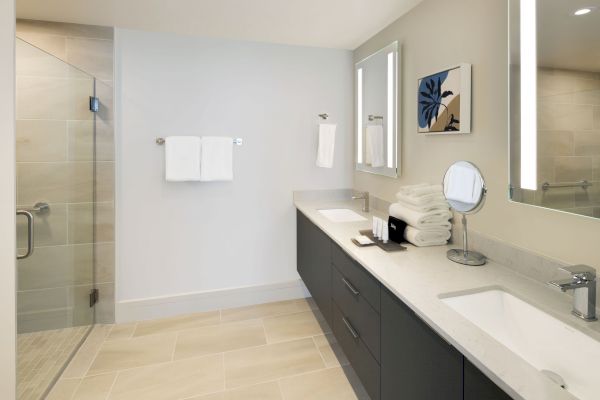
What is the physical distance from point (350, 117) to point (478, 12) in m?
1.48

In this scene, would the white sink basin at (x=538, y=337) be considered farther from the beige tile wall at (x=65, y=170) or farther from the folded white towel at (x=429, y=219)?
the beige tile wall at (x=65, y=170)

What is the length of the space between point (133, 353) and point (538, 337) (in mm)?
2269

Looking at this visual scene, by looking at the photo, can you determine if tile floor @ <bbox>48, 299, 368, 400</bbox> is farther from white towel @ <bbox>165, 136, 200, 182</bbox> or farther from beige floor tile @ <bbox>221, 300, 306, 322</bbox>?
white towel @ <bbox>165, 136, 200, 182</bbox>

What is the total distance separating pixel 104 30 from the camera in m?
2.37

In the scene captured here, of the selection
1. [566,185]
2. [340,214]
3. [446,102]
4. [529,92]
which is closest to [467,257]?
[566,185]

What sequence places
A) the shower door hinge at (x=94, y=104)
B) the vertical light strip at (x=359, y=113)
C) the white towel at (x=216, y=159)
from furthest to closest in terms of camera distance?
the vertical light strip at (x=359, y=113)
the white towel at (x=216, y=159)
the shower door hinge at (x=94, y=104)

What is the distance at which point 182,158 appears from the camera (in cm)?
Result: 252

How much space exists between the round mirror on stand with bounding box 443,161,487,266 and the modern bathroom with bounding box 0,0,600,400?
0.04ft

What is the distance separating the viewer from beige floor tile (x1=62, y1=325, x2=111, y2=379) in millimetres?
2004

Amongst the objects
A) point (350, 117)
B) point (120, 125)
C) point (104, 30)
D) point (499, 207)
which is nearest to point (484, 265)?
point (499, 207)

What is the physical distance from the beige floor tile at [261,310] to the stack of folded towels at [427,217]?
1.42 m

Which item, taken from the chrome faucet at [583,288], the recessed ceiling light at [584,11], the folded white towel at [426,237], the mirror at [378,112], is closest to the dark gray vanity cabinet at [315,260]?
the folded white towel at [426,237]

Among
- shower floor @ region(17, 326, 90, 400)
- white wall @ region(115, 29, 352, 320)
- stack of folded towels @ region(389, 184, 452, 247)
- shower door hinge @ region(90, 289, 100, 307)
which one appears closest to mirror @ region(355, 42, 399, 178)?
white wall @ region(115, 29, 352, 320)

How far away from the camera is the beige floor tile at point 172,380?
182 cm
